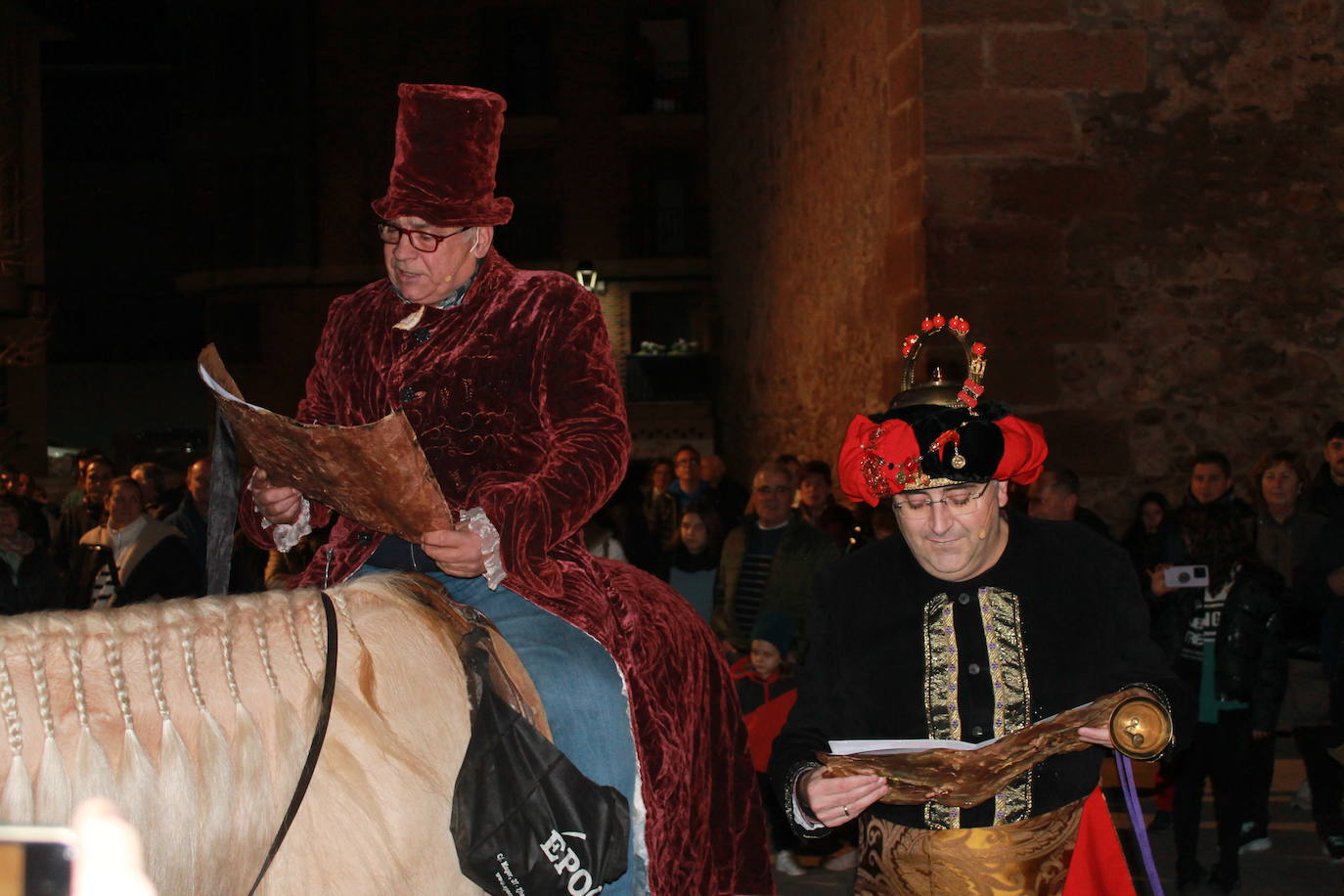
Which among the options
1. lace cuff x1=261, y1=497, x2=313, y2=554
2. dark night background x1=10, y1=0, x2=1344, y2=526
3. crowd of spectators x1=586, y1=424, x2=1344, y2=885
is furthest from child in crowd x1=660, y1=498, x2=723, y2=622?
lace cuff x1=261, y1=497, x2=313, y2=554

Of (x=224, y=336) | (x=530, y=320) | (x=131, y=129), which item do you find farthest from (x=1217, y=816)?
(x=131, y=129)

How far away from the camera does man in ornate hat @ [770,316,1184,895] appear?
2.60m

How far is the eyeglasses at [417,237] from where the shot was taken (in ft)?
9.34

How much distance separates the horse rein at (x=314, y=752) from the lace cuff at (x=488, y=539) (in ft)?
1.36

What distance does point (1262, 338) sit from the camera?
8.42 m

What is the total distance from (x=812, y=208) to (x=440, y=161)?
9315 mm

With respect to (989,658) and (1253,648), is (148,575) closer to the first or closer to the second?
(1253,648)

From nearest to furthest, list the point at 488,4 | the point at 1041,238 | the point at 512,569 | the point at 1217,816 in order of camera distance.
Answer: the point at 512,569, the point at 1217,816, the point at 1041,238, the point at 488,4

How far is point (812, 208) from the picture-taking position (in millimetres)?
11922

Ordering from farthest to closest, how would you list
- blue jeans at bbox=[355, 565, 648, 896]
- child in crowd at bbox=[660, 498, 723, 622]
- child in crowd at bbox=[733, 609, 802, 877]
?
child in crowd at bbox=[660, 498, 723, 622] → child in crowd at bbox=[733, 609, 802, 877] → blue jeans at bbox=[355, 565, 648, 896]

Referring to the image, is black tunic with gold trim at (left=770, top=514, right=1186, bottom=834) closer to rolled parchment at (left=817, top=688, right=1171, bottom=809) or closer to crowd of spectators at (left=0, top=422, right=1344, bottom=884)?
rolled parchment at (left=817, top=688, right=1171, bottom=809)

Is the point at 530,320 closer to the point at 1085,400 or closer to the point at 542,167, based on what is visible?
the point at 1085,400

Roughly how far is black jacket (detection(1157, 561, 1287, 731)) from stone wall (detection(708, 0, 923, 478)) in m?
2.88

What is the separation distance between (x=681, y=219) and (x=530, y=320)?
2254cm
